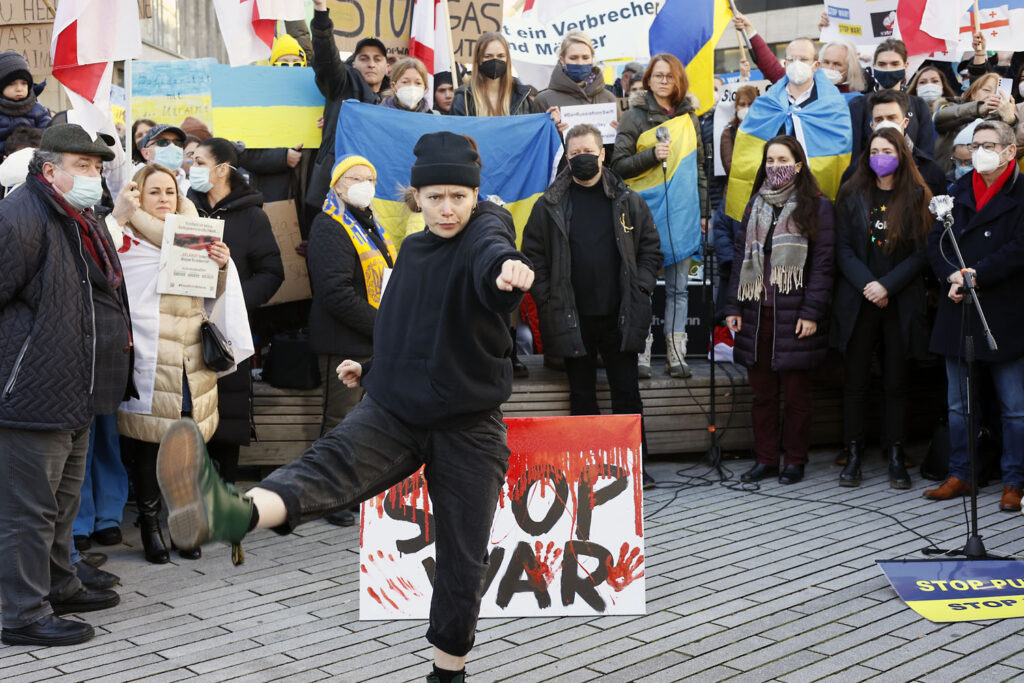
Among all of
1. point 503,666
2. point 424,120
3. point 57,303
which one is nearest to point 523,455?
point 503,666

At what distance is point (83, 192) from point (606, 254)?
144 inches

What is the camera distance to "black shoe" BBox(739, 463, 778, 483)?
8062 millimetres

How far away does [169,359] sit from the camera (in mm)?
6285

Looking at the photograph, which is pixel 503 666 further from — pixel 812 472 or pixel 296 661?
pixel 812 472

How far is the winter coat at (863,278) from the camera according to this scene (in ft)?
25.7

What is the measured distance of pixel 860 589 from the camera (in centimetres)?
564

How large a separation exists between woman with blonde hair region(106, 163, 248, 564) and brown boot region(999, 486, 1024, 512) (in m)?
5.09

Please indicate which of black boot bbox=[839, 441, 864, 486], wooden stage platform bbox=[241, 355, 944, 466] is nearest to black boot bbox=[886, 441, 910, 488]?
black boot bbox=[839, 441, 864, 486]

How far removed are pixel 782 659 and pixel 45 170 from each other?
157 inches

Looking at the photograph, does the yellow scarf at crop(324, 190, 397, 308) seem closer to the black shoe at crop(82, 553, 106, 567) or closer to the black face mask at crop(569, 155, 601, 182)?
the black face mask at crop(569, 155, 601, 182)

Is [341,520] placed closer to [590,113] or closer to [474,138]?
[474,138]

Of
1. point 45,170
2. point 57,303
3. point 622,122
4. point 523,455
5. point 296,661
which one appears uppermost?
point 622,122

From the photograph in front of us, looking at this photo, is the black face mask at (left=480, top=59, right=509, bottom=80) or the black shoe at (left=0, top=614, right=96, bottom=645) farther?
the black face mask at (left=480, top=59, right=509, bottom=80)

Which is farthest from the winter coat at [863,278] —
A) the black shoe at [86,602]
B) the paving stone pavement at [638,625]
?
the black shoe at [86,602]
